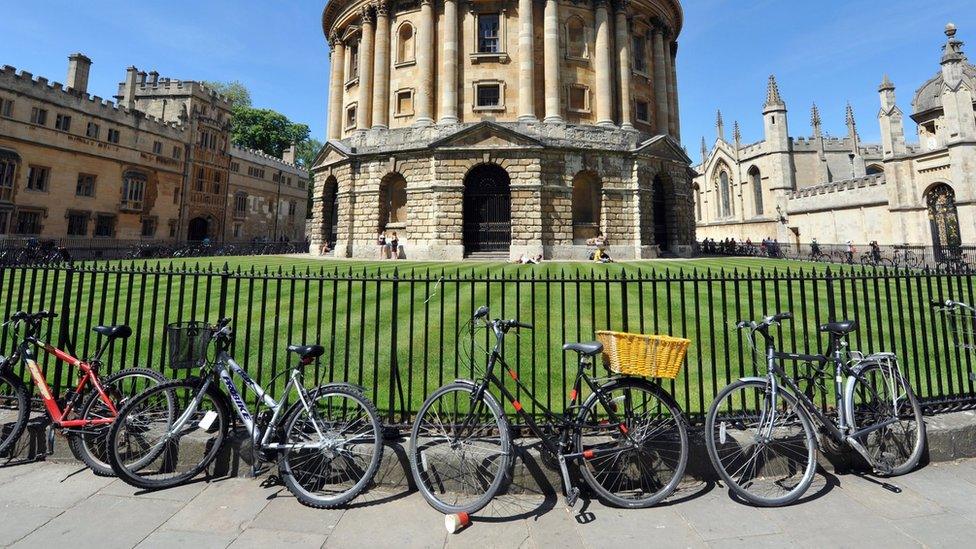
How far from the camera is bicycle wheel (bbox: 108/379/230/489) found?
12.2 feet

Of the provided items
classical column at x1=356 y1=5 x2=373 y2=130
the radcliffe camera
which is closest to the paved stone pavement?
the radcliffe camera

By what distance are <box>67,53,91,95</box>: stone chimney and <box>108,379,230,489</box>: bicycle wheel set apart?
43664 mm

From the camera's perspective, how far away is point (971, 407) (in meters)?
4.68

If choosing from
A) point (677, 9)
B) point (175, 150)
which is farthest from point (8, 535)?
point (175, 150)

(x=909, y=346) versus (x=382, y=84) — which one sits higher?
(x=382, y=84)

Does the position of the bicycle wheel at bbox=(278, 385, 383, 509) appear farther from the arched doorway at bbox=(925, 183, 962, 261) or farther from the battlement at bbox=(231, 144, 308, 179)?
the battlement at bbox=(231, 144, 308, 179)

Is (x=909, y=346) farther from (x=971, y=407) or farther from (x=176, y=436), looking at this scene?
(x=176, y=436)

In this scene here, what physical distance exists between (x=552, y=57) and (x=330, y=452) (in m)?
25.3

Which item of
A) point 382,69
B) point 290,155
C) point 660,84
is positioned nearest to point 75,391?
point 382,69

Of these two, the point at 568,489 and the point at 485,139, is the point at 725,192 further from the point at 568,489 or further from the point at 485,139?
the point at 568,489

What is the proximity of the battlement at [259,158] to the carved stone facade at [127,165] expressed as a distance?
131 millimetres

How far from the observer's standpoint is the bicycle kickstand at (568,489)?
3.33 metres

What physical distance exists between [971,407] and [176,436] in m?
7.82

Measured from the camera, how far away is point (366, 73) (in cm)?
2723
